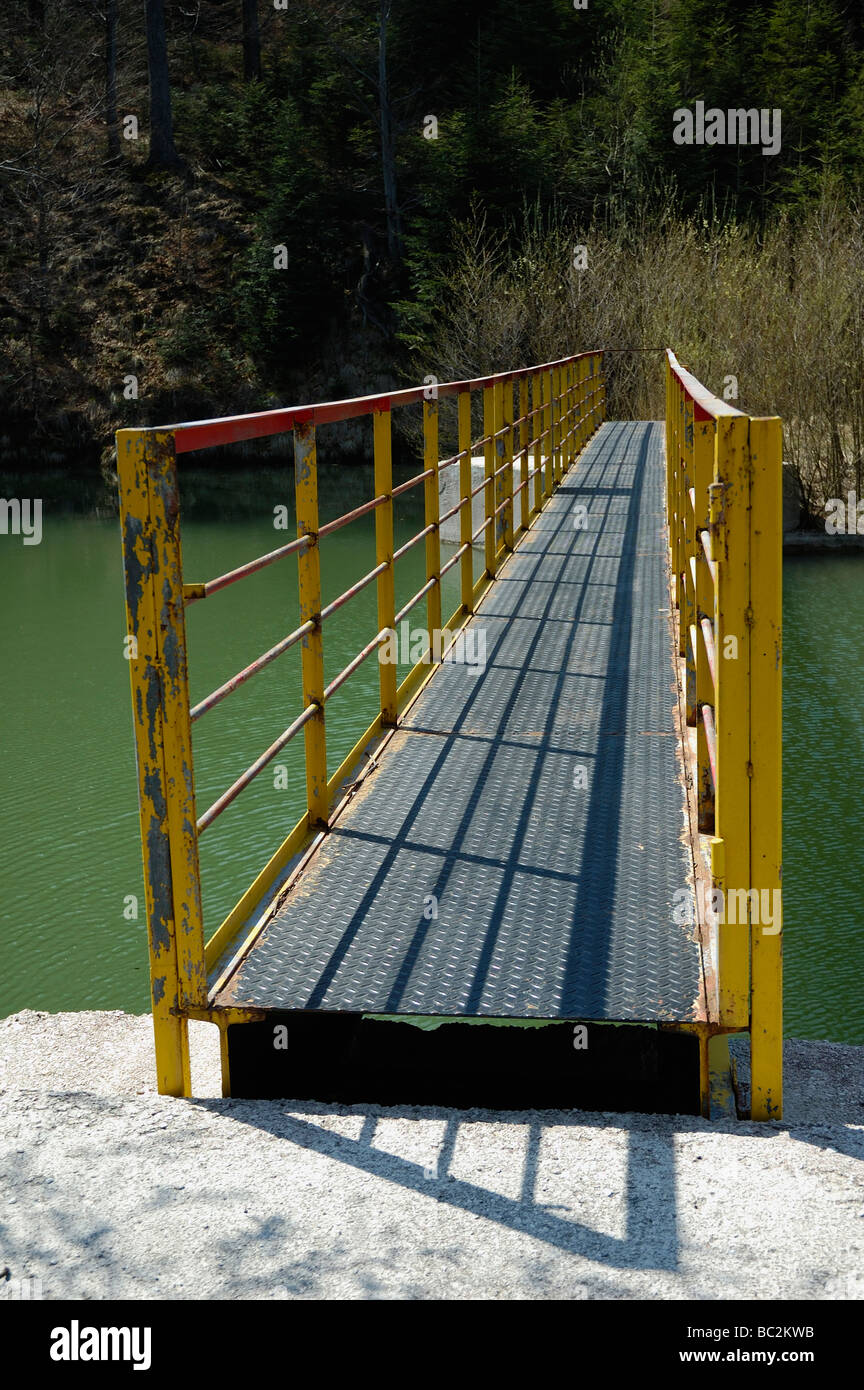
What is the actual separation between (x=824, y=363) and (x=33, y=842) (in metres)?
12.4

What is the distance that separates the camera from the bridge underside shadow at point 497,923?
3145mm

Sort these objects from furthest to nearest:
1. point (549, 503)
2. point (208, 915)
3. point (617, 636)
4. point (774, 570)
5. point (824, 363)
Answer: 1. point (824, 363)
2. point (549, 503)
3. point (617, 636)
4. point (208, 915)
5. point (774, 570)

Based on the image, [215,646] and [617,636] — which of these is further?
[215,646]

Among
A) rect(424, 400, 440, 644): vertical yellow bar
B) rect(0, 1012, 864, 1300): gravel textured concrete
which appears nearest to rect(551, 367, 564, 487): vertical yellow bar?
rect(424, 400, 440, 644): vertical yellow bar

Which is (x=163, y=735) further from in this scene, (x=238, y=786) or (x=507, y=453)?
(x=507, y=453)

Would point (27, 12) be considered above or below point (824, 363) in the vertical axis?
above

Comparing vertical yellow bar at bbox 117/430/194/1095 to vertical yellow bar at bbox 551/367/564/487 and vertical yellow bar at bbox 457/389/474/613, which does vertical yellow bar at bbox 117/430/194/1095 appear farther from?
vertical yellow bar at bbox 551/367/564/487

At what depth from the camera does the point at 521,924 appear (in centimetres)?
357

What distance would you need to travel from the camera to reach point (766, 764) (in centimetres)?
289

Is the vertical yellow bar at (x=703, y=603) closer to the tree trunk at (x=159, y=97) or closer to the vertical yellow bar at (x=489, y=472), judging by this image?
the vertical yellow bar at (x=489, y=472)

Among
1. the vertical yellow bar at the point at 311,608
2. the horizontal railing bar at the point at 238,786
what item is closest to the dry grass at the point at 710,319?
the vertical yellow bar at the point at 311,608

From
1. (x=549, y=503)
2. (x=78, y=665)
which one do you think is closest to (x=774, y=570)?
(x=78, y=665)
